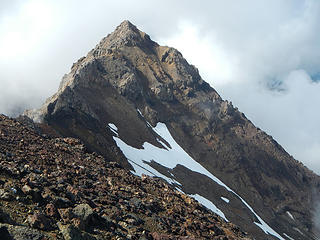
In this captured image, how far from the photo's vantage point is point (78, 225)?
17641 millimetres

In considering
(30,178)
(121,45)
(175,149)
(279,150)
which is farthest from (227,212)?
(121,45)

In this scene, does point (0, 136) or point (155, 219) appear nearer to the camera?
point (155, 219)

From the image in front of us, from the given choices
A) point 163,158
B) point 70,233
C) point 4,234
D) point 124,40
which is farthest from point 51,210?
point 124,40

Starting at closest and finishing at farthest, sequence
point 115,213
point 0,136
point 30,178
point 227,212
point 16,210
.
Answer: point 16,210
point 30,178
point 115,213
point 0,136
point 227,212

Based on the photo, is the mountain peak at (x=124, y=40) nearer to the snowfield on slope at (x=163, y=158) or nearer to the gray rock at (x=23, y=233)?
the snowfield on slope at (x=163, y=158)

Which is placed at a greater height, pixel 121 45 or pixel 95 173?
pixel 121 45

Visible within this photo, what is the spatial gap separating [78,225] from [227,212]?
82.3 metres

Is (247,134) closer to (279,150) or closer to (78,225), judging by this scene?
(279,150)

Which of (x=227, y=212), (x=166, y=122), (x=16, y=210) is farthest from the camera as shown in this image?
(x=166, y=122)

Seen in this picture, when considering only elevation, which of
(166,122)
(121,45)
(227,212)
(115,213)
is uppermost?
(121,45)

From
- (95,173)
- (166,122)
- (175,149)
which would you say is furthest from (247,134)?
(95,173)

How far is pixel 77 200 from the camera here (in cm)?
2161

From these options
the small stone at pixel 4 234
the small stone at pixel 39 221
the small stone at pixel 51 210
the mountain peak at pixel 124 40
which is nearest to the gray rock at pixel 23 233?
the small stone at pixel 4 234

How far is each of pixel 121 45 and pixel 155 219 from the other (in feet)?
549
